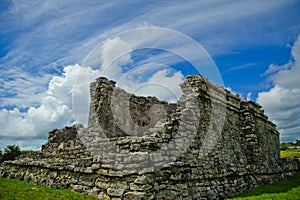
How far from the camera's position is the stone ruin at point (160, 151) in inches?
346

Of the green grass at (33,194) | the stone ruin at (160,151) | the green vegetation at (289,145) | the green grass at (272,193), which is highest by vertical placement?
the green vegetation at (289,145)

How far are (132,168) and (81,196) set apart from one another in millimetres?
2212

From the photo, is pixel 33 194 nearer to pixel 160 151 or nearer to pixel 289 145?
pixel 160 151

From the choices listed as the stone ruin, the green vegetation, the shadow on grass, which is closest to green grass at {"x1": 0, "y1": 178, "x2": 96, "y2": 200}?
the stone ruin

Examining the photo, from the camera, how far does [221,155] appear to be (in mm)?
12883

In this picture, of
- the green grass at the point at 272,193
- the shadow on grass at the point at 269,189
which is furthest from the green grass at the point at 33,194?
the shadow on grass at the point at 269,189

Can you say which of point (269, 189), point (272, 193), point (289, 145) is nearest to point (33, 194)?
point (272, 193)

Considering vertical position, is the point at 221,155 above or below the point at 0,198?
above

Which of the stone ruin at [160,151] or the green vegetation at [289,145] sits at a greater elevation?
the green vegetation at [289,145]

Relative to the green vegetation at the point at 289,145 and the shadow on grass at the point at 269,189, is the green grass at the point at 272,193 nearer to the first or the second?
the shadow on grass at the point at 269,189

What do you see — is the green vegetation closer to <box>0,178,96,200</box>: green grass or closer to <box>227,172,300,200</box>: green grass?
<box>227,172,300,200</box>: green grass

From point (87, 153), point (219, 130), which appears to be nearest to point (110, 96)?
point (87, 153)

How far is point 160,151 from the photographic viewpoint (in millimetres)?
9102

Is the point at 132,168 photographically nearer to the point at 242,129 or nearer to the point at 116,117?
the point at 116,117
